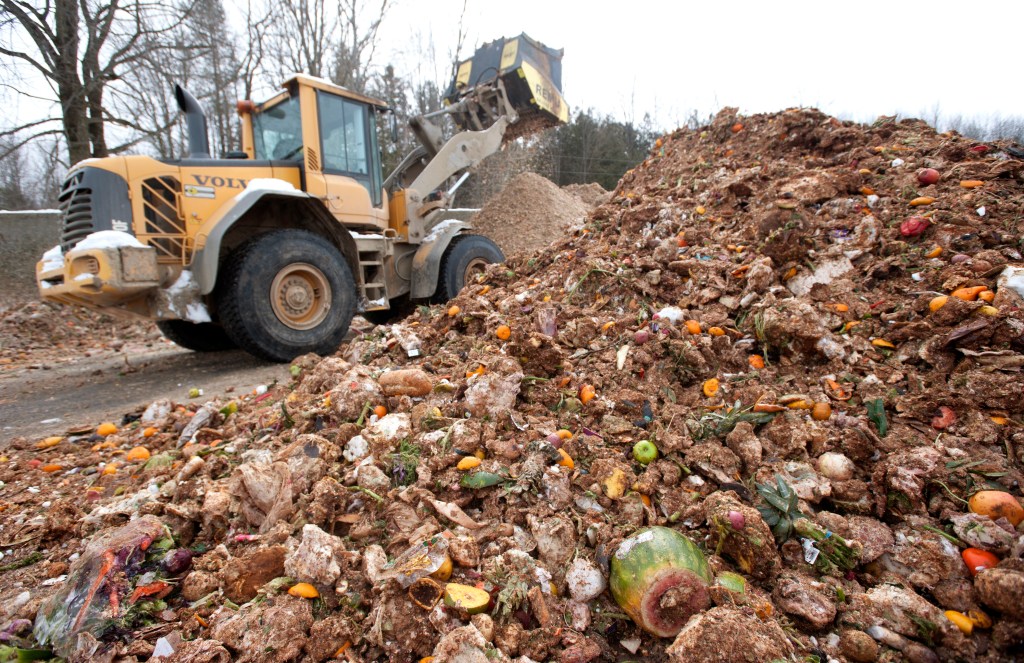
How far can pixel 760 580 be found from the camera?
1645 mm

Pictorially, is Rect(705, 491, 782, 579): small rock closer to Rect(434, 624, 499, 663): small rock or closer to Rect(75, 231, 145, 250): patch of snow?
Rect(434, 624, 499, 663): small rock

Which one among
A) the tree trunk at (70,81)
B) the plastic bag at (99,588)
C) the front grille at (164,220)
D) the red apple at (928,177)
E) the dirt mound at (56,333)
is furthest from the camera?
the tree trunk at (70,81)

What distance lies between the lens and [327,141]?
5.75 m

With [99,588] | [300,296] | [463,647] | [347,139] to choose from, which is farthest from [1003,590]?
[347,139]

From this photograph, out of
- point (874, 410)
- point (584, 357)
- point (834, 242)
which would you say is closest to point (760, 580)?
point (874, 410)

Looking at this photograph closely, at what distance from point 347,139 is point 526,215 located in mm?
6369

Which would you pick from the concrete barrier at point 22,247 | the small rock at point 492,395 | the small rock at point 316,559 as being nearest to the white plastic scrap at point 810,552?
the small rock at point 492,395

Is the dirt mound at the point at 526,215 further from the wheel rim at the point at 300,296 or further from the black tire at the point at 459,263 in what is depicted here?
the wheel rim at the point at 300,296

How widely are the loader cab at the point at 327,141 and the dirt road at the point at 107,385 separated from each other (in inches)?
80.4

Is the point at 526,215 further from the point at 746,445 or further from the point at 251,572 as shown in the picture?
the point at 251,572

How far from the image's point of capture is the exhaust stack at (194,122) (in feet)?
18.0

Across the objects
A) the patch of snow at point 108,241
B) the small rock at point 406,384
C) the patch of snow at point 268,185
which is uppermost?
the patch of snow at point 268,185

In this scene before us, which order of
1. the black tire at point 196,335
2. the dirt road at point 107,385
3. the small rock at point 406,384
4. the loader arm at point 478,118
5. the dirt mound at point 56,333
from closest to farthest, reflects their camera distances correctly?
the small rock at point 406,384
the dirt road at point 107,385
the black tire at point 196,335
the dirt mound at point 56,333
the loader arm at point 478,118

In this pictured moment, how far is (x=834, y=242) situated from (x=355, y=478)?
3.06m
